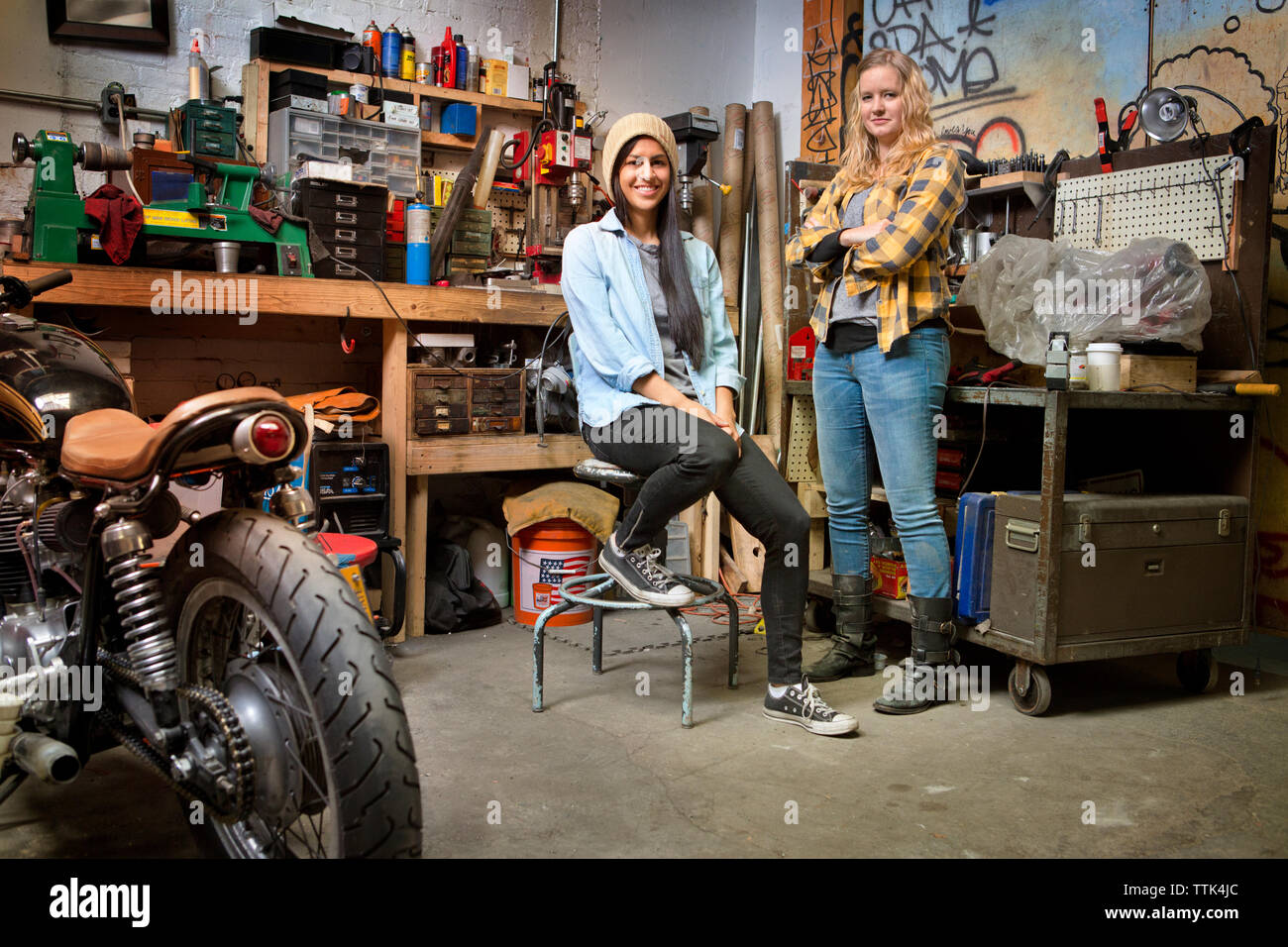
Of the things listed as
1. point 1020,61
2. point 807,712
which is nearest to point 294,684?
point 807,712

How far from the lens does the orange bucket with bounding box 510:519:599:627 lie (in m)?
3.53

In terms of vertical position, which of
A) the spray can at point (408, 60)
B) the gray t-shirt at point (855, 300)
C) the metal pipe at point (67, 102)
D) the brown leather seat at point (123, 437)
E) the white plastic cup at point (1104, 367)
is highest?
the spray can at point (408, 60)

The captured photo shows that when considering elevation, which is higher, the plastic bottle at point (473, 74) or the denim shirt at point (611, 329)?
the plastic bottle at point (473, 74)

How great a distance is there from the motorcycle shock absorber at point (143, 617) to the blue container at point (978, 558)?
6.75ft

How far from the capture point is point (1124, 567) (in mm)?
2723

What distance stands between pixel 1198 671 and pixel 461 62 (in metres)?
3.50

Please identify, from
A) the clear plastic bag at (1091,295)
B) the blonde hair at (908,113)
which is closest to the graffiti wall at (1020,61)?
the clear plastic bag at (1091,295)

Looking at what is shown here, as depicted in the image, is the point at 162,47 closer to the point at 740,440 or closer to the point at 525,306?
the point at 525,306

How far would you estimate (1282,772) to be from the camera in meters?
2.35

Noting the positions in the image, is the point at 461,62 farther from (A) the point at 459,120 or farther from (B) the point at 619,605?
(B) the point at 619,605

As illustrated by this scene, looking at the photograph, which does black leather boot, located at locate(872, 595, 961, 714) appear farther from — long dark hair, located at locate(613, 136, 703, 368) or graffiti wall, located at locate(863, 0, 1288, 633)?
graffiti wall, located at locate(863, 0, 1288, 633)

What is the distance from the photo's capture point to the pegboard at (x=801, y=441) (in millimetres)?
3473

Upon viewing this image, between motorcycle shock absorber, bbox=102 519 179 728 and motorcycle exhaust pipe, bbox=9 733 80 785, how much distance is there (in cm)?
26

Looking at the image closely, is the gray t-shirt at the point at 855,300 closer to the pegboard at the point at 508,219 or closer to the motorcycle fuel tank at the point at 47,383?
the motorcycle fuel tank at the point at 47,383
